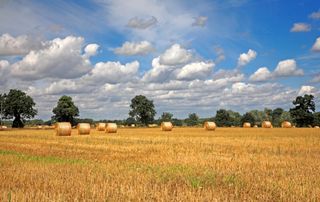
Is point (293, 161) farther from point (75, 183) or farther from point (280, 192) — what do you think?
point (75, 183)

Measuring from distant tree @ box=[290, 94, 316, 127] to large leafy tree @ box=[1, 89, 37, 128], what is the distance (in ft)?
185

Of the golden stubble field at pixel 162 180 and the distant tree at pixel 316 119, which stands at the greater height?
the distant tree at pixel 316 119

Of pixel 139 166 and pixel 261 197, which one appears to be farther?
pixel 139 166

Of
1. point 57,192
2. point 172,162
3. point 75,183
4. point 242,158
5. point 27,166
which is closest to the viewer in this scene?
point 57,192

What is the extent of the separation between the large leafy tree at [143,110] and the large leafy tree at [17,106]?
2898 centimetres

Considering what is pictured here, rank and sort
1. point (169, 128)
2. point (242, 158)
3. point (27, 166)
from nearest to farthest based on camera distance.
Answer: point (27, 166)
point (242, 158)
point (169, 128)

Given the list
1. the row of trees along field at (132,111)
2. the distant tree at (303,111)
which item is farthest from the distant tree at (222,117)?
the distant tree at (303,111)

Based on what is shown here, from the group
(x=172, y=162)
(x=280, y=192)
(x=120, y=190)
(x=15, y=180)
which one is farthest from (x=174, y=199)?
(x=172, y=162)

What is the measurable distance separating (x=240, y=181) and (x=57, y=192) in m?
4.70

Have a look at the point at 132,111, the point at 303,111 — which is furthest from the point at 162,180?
the point at 132,111

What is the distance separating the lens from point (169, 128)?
54.9 metres

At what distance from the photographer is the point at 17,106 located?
279 feet

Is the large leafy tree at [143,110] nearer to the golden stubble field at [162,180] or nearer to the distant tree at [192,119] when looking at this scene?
the distant tree at [192,119]

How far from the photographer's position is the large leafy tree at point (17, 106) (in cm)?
8519
